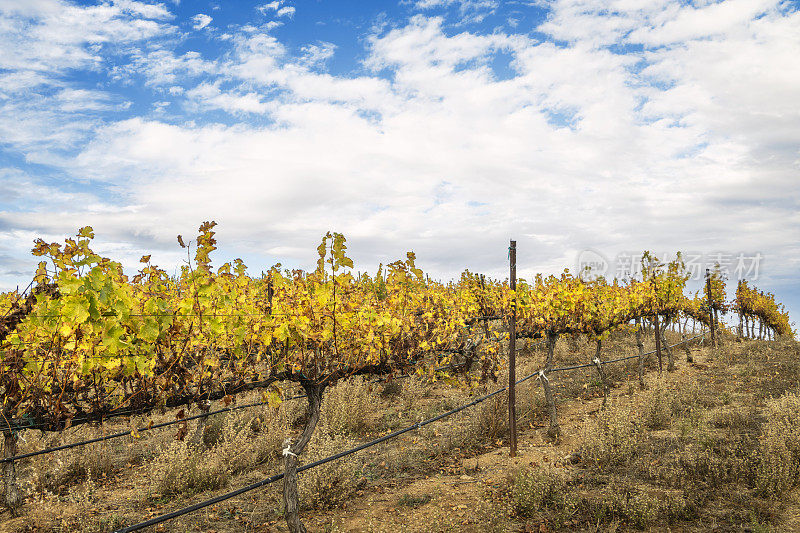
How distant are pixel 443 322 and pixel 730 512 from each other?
3.98 meters

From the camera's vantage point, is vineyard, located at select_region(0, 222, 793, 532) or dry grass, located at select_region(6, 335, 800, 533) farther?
dry grass, located at select_region(6, 335, 800, 533)

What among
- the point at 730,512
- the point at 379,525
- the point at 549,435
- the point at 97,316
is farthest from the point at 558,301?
the point at 97,316

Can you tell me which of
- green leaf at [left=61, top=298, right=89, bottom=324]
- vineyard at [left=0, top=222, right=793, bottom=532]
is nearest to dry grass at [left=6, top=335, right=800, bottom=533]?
vineyard at [left=0, top=222, right=793, bottom=532]

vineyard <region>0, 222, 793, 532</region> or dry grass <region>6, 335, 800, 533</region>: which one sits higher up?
vineyard <region>0, 222, 793, 532</region>

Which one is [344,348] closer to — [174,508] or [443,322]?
[443,322]

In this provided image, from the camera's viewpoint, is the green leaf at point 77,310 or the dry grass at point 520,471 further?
the dry grass at point 520,471

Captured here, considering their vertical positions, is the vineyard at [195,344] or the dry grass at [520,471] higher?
the vineyard at [195,344]

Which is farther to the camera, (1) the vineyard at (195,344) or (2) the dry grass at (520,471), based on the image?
(2) the dry grass at (520,471)

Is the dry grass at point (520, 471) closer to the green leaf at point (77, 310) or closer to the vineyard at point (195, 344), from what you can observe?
the vineyard at point (195, 344)

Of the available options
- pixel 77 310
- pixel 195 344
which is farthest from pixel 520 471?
pixel 77 310

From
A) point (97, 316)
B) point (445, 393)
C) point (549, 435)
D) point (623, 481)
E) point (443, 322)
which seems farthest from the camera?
point (445, 393)

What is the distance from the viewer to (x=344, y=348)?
4.70 m

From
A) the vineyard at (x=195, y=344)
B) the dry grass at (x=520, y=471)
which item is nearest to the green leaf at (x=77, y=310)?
the vineyard at (x=195, y=344)

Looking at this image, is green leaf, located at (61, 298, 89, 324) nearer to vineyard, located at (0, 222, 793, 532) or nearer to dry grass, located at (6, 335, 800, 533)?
vineyard, located at (0, 222, 793, 532)
